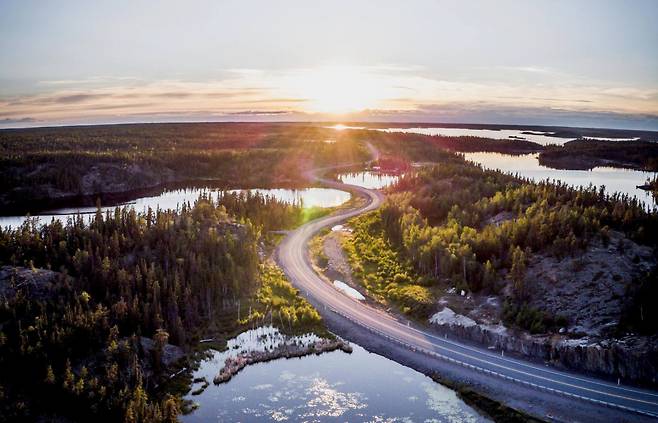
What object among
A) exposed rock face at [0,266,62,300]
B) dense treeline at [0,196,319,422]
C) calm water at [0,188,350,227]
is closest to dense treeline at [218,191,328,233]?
calm water at [0,188,350,227]

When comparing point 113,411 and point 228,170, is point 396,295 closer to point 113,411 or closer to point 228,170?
point 113,411

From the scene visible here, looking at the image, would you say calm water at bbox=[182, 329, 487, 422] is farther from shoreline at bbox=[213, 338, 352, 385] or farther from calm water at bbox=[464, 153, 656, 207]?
calm water at bbox=[464, 153, 656, 207]

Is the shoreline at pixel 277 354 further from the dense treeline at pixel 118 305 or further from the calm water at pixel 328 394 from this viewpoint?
the dense treeline at pixel 118 305

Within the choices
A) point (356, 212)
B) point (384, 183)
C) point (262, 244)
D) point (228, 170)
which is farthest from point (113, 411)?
point (228, 170)

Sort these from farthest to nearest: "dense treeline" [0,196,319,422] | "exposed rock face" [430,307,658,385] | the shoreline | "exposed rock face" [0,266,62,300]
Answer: "exposed rock face" [0,266,62,300] → the shoreline → "exposed rock face" [430,307,658,385] → "dense treeline" [0,196,319,422]

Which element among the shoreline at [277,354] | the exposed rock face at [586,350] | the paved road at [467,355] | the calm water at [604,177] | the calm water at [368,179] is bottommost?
the shoreline at [277,354]

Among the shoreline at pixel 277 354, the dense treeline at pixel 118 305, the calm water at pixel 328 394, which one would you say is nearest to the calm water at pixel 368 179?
the dense treeline at pixel 118 305
